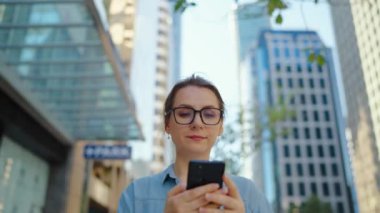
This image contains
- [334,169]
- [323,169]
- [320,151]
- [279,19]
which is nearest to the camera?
[279,19]

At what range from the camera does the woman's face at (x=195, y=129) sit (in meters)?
1.38

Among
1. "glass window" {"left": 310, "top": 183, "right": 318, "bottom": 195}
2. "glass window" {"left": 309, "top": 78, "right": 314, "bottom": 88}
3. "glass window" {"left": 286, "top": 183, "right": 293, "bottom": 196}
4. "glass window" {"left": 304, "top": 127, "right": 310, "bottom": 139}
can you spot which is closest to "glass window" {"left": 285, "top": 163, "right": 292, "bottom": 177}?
"glass window" {"left": 286, "top": 183, "right": 293, "bottom": 196}

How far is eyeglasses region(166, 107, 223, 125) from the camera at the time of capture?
1.39 m

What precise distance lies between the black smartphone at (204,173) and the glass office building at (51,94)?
5.77m

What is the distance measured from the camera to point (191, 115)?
1.40 m

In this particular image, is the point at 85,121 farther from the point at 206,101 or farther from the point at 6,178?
the point at 206,101

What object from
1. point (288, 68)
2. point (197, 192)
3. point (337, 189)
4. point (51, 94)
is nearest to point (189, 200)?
point (197, 192)

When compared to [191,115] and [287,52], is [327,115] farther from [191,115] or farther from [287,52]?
[191,115]

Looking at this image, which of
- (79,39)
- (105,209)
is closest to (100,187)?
(105,209)

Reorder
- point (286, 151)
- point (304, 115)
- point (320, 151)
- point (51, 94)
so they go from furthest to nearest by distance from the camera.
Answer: point (286, 151)
point (304, 115)
point (320, 151)
point (51, 94)

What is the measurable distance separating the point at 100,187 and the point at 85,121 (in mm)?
8402

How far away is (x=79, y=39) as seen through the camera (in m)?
7.63

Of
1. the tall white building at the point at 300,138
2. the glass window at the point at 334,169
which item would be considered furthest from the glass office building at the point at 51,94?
the glass window at the point at 334,169

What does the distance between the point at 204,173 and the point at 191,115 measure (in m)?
0.32
